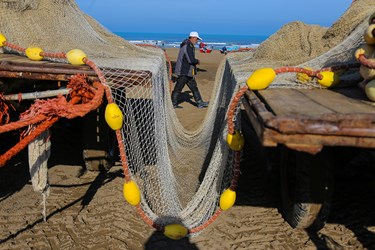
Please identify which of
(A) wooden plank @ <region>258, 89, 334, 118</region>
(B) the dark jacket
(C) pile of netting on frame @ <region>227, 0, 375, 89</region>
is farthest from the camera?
(B) the dark jacket

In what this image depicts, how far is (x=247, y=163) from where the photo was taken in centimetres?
576

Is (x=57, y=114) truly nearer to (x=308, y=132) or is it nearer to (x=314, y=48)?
(x=308, y=132)

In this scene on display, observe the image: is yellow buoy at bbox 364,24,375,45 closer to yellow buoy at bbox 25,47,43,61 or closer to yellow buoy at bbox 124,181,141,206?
yellow buoy at bbox 124,181,141,206

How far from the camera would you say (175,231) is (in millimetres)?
3496

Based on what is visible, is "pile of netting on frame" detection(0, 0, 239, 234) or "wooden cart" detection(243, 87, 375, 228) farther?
"pile of netting on frame" detection(0, 0, 239, 234)

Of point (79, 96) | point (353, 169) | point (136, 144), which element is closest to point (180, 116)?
point (353, 169)

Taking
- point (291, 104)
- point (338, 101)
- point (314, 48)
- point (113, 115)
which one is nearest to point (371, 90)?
point (338, 101)

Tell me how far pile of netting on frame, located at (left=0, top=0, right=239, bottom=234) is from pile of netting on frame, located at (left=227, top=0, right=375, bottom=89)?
0.55 m

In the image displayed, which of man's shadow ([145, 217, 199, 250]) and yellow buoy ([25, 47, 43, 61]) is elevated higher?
yellow buoy ([25, 47, 43, 61])

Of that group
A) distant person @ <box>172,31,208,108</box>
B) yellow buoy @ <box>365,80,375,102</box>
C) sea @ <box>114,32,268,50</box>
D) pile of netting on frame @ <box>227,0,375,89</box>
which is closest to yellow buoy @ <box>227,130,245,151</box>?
pile of netting on frame @ <box>227,0,375,89</box>

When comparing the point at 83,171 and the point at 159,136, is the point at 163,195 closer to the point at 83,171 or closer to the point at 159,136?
the point at 159,136

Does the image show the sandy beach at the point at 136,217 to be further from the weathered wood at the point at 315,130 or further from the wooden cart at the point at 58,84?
the weathered wood at the point at 315,130

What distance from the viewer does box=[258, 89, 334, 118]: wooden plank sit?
2115 millimetres

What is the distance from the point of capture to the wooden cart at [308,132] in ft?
6.13
